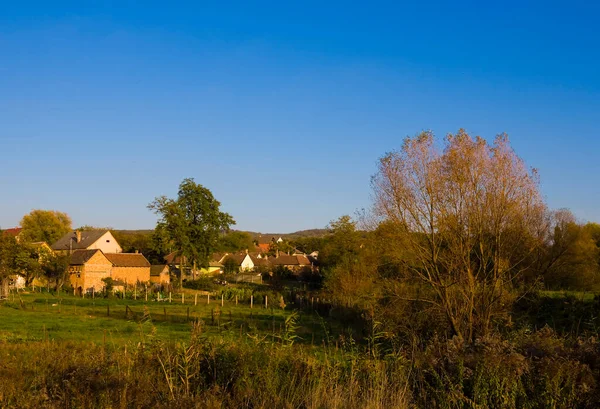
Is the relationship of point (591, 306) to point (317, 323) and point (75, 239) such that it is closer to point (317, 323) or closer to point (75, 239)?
point (317, 323)

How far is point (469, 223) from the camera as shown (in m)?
17.1

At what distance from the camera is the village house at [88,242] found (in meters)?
66.8

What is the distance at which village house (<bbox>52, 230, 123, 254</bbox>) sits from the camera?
66.8m

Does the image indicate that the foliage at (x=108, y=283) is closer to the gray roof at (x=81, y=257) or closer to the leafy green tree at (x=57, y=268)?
the gray roof at (x=81, y=257)

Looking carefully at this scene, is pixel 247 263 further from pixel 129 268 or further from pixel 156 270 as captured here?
pixel 129 268

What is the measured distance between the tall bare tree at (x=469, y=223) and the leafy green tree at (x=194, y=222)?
46.0 metres

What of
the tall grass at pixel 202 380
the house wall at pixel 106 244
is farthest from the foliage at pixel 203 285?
the tall grass at pixel 202 380

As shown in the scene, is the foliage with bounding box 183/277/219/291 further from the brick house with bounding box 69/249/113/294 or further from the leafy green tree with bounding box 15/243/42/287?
the leafy green tree with bounding box 15/243/42/287

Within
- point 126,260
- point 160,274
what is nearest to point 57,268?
point 126,260

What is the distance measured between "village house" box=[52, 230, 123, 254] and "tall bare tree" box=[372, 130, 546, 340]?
56.4m

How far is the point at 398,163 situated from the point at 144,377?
13138mm

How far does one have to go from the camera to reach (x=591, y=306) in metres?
26.8

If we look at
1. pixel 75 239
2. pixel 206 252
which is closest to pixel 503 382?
pixel 206 252

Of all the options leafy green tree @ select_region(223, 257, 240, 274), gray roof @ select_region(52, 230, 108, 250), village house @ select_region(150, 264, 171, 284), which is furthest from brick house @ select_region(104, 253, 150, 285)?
leafy green tree @ select_region(223, 257, 240, 274)
